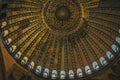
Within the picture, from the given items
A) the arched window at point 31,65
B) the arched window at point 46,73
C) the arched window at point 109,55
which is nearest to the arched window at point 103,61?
the arched window at point 109,55

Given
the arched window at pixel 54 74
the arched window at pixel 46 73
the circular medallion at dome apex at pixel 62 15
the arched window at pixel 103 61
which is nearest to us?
the arched window at pixel 103 61

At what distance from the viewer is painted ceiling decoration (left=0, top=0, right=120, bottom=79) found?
97.7ft

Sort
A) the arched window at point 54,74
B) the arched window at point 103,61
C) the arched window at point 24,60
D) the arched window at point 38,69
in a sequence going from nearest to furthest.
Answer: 1. the arched window at point 24,60
2. the arched window at point 103,61
3. the arched window at point 38,69
4. the arched window at point 54,74

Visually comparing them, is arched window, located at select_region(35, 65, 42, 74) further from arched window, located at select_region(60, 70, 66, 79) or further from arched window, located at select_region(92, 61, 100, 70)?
arched window, located at select_region(92, 61, 100, 70)

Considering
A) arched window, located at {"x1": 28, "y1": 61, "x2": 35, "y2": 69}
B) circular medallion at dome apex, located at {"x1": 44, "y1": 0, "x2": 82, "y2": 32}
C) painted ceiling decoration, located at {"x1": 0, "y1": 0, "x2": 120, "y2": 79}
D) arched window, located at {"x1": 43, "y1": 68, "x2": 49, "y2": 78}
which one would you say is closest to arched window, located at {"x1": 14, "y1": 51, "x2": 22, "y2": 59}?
painted ceiling decoration, located at {"x1": 0, "y1": 0, "x2": 120, "y2": 79}

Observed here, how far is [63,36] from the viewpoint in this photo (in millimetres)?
32844

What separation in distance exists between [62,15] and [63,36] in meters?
2.24

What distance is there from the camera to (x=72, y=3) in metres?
32.2

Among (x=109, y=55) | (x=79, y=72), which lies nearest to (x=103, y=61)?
(x=109, y=55)

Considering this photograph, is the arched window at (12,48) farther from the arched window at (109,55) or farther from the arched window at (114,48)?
the arched window at (114,48)

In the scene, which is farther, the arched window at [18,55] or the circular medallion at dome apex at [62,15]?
the circular medallion at dome apex at [62,15]

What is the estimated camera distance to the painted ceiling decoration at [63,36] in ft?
97.7

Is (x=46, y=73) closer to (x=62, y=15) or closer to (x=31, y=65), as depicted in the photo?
(x=31, y=65)

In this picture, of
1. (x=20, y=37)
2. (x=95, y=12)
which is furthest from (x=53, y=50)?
(x=95, y=12)
